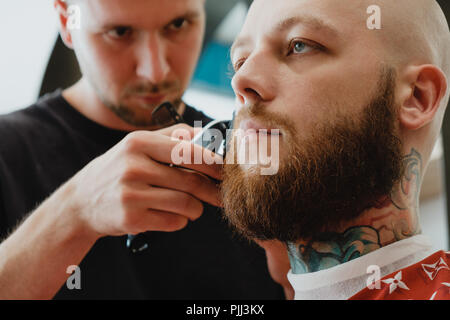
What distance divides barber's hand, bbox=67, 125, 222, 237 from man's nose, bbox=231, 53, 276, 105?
0.13 metres

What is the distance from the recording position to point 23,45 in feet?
3.60

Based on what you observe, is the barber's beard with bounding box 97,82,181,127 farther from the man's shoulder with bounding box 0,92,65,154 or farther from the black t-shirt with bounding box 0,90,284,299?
the man's shoulder with bounding box 0,92,65,154

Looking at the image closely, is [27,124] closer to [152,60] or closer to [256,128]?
[152,60]

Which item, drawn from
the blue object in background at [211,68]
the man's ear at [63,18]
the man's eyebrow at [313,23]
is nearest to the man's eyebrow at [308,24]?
the man's eyebrow at [313,23]

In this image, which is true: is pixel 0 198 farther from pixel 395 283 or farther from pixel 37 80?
pixel 395 283

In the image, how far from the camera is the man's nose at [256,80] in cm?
70

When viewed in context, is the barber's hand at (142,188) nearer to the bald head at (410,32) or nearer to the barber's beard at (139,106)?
the barber's beard at (139,106)

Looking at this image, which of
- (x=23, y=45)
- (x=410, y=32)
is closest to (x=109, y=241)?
(x=23, y=45)

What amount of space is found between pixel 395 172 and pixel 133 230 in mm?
520

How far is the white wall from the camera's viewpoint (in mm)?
1062

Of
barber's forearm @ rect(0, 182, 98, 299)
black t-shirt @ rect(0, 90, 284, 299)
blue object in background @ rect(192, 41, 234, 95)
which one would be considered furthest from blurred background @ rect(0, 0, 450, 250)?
barber's forearm @ rect(0, 182, 98, 299)

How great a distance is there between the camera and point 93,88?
1.08 metres

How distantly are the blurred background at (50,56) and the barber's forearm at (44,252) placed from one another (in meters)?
0.43

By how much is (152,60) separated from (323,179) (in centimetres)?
53
